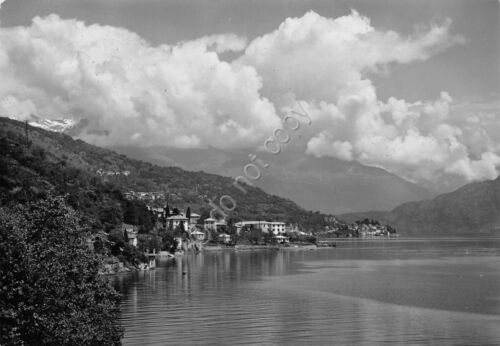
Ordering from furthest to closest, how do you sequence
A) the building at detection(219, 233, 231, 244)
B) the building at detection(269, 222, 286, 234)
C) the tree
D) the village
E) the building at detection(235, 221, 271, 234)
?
the building at detection(269, 222, 286, 234), the building at detection(235, 221, 271, 234), the building at detection(219, 233, 231, 244), the village, the tree

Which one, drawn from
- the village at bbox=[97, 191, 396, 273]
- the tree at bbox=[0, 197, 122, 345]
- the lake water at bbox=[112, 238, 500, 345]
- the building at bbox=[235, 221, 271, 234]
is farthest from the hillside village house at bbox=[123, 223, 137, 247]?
the building at bbox=[235, 221, 271, 234]

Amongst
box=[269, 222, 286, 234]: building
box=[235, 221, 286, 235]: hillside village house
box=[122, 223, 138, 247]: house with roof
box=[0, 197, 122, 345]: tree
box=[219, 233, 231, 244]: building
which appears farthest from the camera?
box=[269, 222, 286, 234]: building

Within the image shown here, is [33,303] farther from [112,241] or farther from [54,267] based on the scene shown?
[112,241]

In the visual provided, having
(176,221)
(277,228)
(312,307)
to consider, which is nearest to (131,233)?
(176,221)

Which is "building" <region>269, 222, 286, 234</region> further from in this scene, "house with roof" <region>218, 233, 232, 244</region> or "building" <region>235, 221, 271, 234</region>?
"house with roof" <region>218, 233, 232, 244</region>

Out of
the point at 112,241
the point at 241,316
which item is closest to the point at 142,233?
the point at 112,241

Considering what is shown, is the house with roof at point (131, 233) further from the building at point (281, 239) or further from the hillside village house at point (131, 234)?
the building at point (281, 239)
